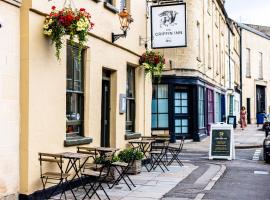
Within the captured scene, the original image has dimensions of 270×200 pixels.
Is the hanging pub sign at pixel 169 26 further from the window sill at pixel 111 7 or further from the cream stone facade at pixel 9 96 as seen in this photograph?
the cream stone facade at pixel 9 96

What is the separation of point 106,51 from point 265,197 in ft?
16.5

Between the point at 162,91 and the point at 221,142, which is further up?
the point at 162,91

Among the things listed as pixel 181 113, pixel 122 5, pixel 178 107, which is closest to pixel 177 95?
pixel 178 107

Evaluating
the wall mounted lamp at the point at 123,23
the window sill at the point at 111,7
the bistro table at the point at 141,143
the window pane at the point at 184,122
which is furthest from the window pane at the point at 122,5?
the window pane at the point at 184,122

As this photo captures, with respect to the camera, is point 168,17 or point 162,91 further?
point 162,91

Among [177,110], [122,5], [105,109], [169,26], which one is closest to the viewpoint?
[105,109]

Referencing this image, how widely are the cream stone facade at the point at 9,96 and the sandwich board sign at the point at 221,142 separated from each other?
9.29 m

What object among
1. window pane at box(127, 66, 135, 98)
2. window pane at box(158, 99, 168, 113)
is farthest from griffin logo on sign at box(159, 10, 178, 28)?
window pane at box(158, 99, 168, 113)

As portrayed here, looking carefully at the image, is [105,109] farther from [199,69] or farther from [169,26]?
[199,69]

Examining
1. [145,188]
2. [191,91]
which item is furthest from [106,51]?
[191,91]

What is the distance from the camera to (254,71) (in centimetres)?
4744

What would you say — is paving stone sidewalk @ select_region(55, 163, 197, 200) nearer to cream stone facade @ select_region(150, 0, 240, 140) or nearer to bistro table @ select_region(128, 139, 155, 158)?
bistro table @ select_region(128, 139, 155, 158)

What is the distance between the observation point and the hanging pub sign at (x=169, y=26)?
13.1 metres

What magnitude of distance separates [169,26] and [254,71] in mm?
36166
